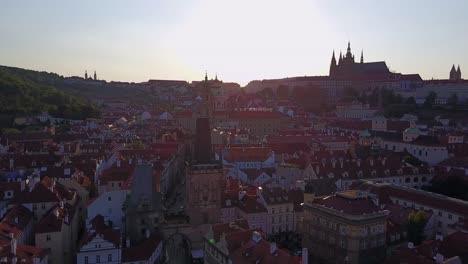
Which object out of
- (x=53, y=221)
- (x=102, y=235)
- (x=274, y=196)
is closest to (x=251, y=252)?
(x=102, y=235)

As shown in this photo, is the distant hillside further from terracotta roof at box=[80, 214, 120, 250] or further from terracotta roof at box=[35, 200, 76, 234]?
terracotta roof at box=[80, 214, 120, 250]

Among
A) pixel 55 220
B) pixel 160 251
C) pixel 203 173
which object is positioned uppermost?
pixel 203 173

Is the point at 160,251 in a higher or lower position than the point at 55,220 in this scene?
lower

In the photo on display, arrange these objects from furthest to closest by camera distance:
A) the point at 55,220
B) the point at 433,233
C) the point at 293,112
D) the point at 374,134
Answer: the point at 293,112
the point at 374,134
the point at 433,233
the point at 55,220

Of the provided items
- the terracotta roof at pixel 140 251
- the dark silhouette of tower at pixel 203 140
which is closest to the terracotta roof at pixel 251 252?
the terracotta roof at pixel 140 251

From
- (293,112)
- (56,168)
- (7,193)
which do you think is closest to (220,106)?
(293,112)

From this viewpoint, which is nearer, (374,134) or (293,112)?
(374,134)

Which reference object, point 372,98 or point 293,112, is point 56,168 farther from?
point 372,98
